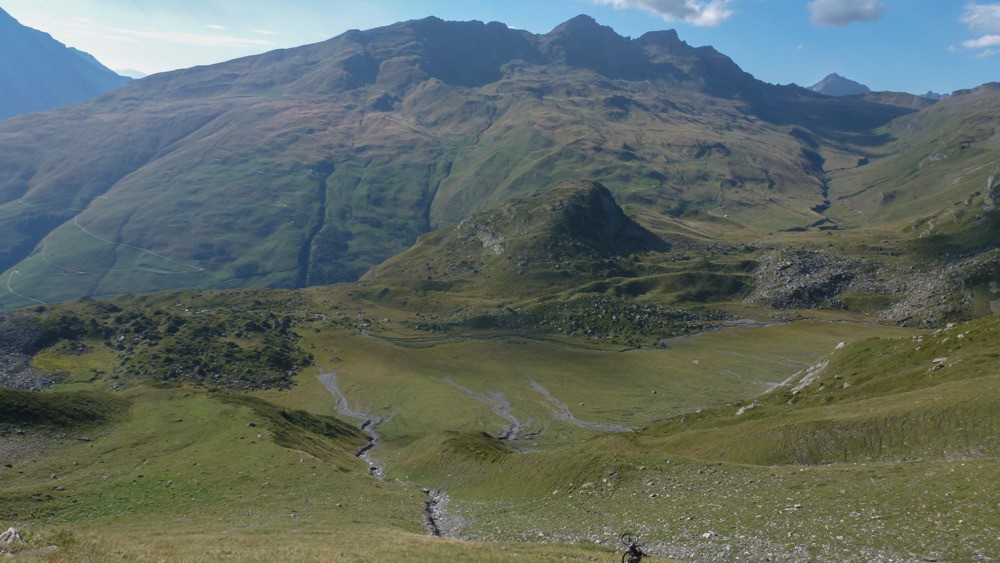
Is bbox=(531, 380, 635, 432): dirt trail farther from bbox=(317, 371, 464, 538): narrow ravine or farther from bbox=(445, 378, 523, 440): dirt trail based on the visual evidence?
bbox=(317, 371, 464, 538): narrow ravine

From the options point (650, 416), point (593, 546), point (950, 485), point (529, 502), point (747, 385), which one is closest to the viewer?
point (950, 485)

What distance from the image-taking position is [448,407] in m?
144

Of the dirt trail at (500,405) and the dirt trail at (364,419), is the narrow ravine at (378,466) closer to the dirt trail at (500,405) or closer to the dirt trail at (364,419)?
the dirt trail at (364,419)

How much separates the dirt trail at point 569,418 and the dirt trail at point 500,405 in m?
10.00

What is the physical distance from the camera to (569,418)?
138750 millimetres

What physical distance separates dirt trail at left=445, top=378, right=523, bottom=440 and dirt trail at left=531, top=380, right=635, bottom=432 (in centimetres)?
1000

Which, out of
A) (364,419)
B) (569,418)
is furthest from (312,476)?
(569,418)

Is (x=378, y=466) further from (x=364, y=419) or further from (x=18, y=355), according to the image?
(x=18, y=355)

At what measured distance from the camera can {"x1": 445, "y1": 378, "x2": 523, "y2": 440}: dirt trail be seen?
5030 inches

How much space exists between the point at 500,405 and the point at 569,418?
59.1ft

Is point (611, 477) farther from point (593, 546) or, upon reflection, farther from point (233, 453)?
point (233, 453)

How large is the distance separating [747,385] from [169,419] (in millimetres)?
130206

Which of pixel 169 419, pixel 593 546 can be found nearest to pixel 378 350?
pixel 169 419

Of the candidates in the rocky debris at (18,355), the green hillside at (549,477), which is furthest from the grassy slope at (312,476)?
the rocky debris at (18,355)
